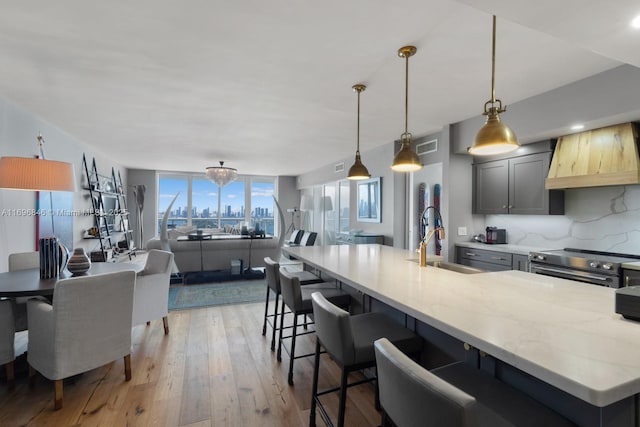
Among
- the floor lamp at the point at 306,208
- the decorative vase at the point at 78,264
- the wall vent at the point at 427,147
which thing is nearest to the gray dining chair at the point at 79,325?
the decorative vase at the point at 78,264

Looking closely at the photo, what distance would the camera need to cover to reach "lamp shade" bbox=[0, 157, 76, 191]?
2521 mm

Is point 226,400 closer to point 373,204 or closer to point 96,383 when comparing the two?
point 96,383

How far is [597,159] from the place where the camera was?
→ 9.65 ft

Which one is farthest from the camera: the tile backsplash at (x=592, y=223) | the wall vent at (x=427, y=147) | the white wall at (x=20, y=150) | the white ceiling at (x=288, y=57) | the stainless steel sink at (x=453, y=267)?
the wall vent at (x=427, y=147)

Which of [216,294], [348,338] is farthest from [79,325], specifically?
[216,294]

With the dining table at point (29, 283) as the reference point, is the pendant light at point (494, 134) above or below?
above

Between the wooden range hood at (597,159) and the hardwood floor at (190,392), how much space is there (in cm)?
287

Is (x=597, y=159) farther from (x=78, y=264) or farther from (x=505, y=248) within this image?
(x=78, y=264)

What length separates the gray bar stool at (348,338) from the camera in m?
1.47

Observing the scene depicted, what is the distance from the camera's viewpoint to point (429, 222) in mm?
5363

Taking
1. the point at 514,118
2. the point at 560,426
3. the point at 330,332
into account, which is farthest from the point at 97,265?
the point at 514,118

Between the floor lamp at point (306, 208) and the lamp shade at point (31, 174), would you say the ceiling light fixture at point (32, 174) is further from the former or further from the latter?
the floor lamp at point (306, 208)

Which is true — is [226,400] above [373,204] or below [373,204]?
below

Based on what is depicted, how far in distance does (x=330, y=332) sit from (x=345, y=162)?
5.62 m
